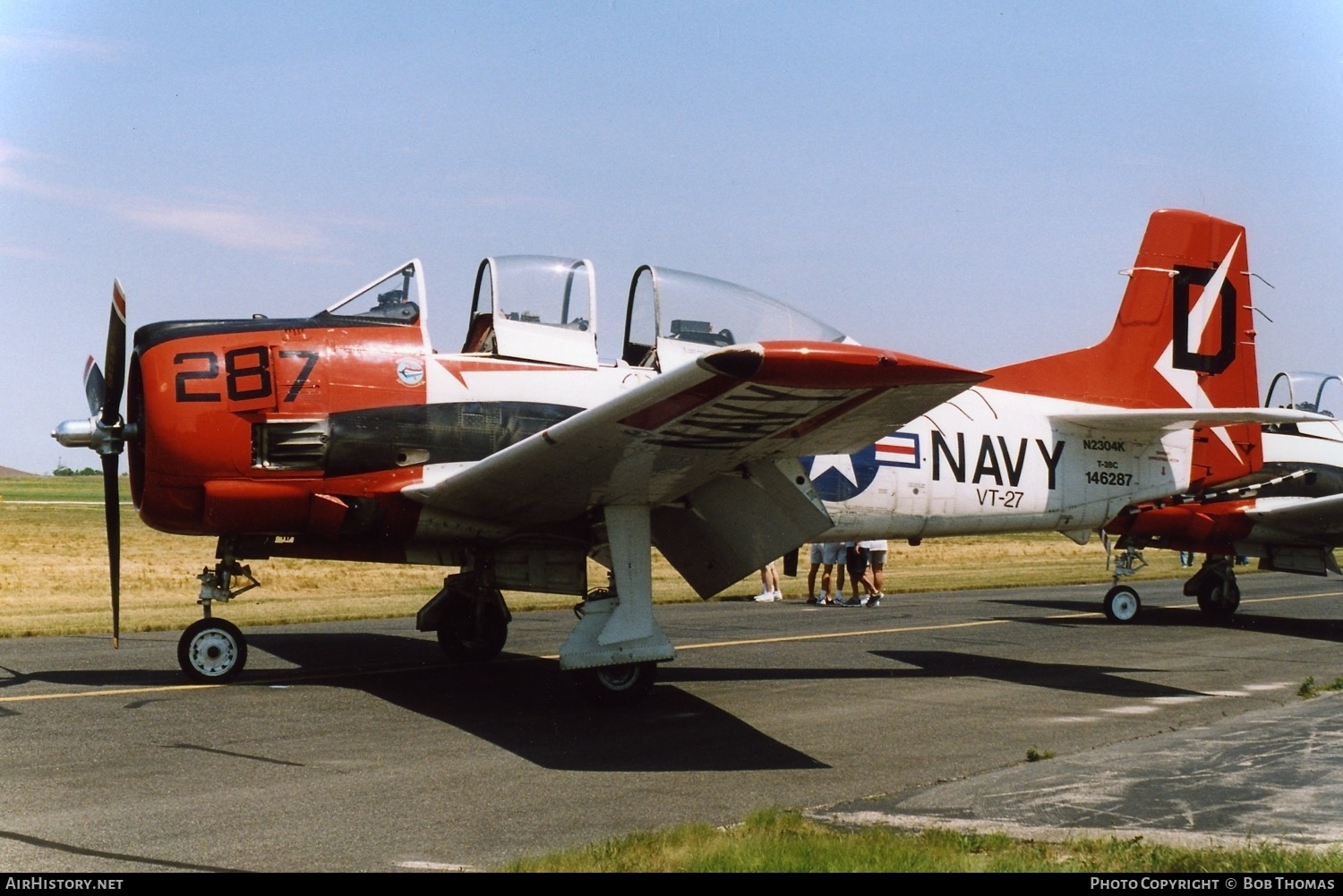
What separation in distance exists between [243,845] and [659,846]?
74.4 inches

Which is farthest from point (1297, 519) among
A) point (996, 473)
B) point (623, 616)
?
point (623, 616)

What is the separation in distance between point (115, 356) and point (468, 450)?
2.94 meters

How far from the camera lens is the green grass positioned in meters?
5.21

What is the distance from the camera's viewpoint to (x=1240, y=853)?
538cm

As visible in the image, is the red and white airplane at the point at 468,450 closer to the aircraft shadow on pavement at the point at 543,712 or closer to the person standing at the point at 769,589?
the aircraft shadow on pavement at the point at 543,712

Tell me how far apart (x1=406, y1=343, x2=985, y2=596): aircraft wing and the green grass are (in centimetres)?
256

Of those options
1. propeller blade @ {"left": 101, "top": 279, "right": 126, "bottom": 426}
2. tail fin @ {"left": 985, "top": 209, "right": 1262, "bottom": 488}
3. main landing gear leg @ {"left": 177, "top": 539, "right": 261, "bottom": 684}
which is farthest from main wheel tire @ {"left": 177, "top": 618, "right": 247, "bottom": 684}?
tail fin @ {"left": 985, "top": 209, "right": 1262, "bottom": 488}

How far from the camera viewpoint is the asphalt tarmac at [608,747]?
604 cm

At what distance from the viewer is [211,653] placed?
10.5m

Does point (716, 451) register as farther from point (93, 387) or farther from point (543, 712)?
point (93, 387)

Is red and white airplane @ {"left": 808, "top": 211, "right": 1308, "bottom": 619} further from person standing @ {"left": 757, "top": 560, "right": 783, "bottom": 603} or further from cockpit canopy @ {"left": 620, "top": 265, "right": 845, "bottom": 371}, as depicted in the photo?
person standing @ {"left": 757, "top": 560, "right": 783, "bottom": 603}

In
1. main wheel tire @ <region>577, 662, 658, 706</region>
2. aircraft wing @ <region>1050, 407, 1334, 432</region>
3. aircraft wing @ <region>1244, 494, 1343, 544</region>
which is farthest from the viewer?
aircraft wing @ <region>1244, 494, 1343, 544</region>
